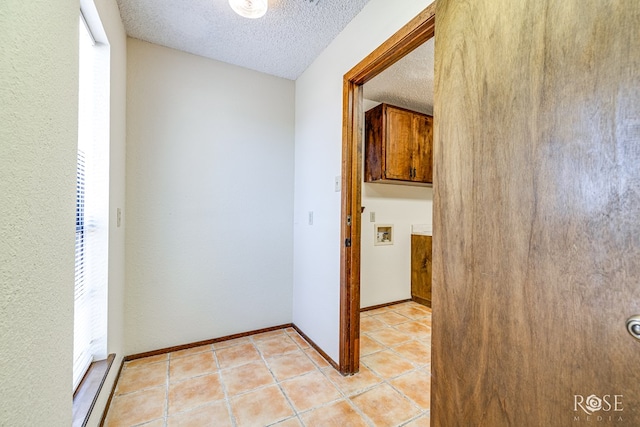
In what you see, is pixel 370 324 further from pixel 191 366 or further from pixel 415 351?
pixel 191 366

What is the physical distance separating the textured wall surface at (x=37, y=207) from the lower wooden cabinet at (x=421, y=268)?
10.3 feet

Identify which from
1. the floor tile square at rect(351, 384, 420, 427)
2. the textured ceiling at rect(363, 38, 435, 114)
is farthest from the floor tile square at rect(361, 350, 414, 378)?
the textured ceiling at rect(363, 38, 435, 114)

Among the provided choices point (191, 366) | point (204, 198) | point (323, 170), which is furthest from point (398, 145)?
point (191, 366)

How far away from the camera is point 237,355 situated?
203 cm

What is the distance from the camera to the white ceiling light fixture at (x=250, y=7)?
149cm

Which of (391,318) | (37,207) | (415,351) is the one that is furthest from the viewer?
(391,318)

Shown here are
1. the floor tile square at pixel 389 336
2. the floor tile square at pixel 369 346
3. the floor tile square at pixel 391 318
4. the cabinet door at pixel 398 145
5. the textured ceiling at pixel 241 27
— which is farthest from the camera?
the cabinet door at pixel 398 145

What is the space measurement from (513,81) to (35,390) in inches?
61.6

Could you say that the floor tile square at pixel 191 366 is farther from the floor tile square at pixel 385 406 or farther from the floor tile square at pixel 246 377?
the floor tile square at pixel 385 406

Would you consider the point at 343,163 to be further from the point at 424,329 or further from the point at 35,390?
the point at 424,329

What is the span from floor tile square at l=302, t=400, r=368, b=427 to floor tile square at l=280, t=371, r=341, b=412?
0.17ft

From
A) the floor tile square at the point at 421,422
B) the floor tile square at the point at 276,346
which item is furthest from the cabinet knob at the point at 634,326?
the floor tile square at the point at 276,346

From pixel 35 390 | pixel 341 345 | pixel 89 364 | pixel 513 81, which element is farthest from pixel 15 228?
pixel 341 345
